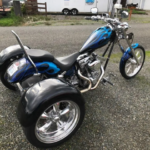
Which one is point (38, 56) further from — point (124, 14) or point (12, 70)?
point (124, 14)

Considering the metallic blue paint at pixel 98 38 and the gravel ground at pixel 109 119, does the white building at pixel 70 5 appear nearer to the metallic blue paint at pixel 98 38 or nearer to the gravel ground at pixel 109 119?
the gravel ground at pixel 109 119

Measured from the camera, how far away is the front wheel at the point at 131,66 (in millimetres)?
3395

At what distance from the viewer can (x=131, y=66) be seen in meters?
3.57

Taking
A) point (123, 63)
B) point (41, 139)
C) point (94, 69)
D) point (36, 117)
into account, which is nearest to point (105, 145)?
point (41, 139)

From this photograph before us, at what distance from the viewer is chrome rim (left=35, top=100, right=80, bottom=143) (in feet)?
6.58

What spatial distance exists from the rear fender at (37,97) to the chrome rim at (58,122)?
279 millimetres

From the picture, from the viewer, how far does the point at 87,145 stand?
2082 mm

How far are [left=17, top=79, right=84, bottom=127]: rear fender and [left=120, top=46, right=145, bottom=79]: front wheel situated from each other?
192 cm

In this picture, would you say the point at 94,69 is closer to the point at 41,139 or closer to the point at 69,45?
the point at 41,139

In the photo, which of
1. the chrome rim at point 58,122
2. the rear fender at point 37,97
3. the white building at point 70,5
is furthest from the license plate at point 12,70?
the white building at point 70,5

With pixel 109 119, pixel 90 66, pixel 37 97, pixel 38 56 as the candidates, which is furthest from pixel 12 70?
pixel 109 119

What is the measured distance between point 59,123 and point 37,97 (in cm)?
67

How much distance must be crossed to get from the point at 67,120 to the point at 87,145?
420mm

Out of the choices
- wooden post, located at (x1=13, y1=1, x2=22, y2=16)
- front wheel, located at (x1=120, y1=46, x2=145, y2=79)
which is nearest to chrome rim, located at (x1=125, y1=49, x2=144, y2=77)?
front wheel, located at (x1=120, y1=46, x2=145, y2=79)
